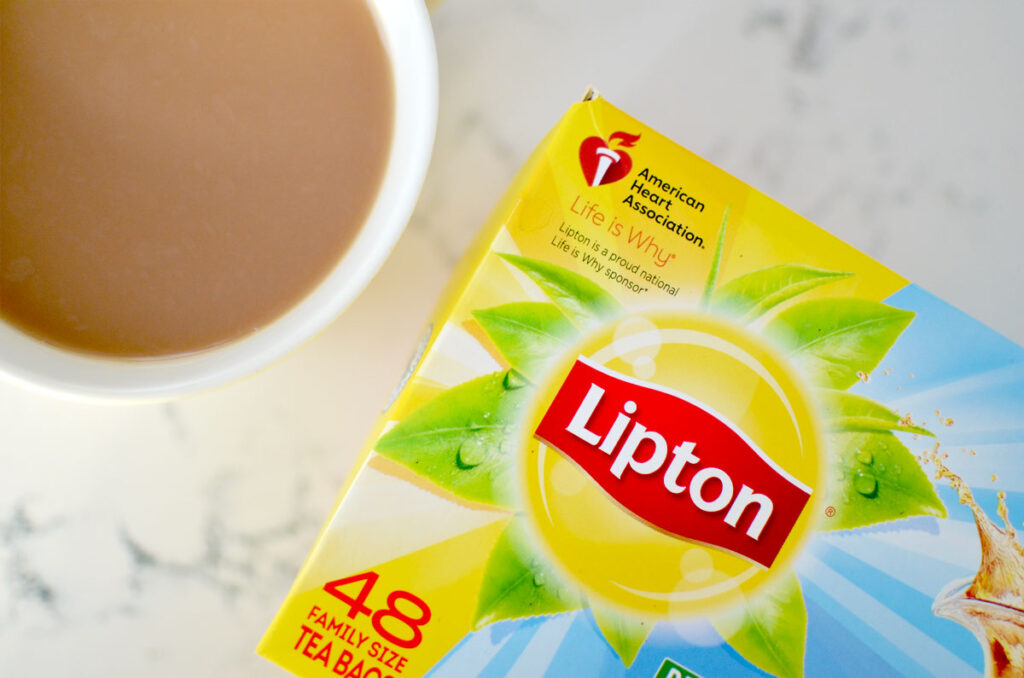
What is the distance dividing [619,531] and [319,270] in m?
0.35

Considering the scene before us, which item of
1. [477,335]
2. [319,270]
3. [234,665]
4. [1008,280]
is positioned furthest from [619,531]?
[1008,280]

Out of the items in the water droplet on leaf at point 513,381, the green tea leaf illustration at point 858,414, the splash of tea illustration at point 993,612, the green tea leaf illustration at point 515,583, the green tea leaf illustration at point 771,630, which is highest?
the green tea leaf illustration at point 858,414

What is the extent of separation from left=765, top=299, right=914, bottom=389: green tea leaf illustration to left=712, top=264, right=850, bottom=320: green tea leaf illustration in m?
0.01

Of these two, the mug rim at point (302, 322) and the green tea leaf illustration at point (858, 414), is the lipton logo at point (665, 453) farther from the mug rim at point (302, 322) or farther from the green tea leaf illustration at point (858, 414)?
the mug rim at point (302, 322)

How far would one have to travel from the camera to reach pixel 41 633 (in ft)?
2.82

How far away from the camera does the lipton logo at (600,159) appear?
0.65 m

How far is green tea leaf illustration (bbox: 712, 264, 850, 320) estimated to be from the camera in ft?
2.17

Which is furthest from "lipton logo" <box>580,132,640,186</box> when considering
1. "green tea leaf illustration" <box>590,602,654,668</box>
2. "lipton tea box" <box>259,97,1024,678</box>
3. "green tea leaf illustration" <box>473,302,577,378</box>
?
"green tea leaf illustration" <box>590,602,654,668</box>

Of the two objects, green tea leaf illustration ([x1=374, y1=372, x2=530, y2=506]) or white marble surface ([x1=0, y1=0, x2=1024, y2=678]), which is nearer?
green tea leaf illustration ([x1=374, y1=372, x2=530, y2=506])

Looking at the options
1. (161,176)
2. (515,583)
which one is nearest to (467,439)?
(515,583)

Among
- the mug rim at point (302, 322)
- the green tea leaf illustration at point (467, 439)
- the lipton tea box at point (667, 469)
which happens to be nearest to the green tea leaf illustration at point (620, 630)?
the lipton tea box at point (667, 469)

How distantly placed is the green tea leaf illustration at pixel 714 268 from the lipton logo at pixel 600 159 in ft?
0.33

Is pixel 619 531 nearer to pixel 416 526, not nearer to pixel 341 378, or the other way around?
pixel 416 526

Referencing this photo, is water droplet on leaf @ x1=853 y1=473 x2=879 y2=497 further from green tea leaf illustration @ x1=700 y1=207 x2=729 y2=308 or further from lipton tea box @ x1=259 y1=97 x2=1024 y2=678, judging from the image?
green tea leaf illustration @ x1=700 y1=207 x2=729 y2=308
